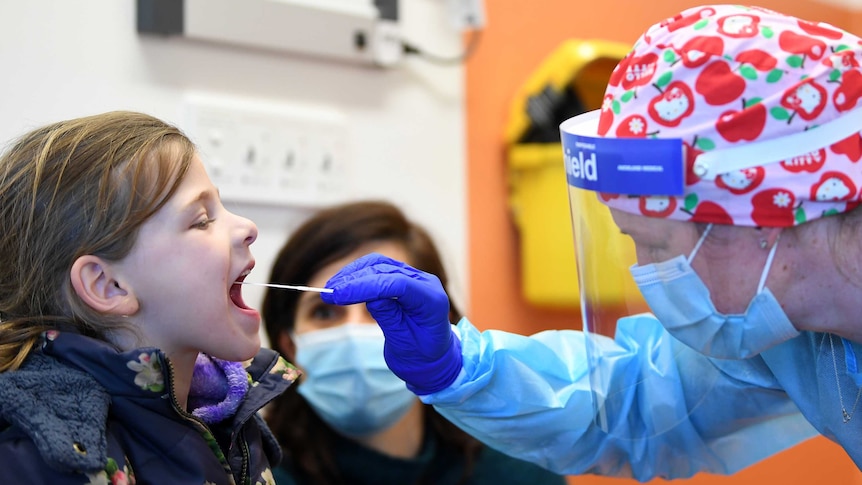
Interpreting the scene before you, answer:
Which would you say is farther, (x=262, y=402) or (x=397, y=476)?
(x=397, y=476)

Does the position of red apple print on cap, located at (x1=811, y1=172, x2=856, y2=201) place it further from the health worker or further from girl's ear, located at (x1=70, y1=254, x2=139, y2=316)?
girl's ear, located at (x1=70, y1=254, x2=139, y2=316)

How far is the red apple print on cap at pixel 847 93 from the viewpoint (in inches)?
42.3

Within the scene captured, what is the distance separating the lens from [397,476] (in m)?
1.88

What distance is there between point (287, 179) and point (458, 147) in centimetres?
48

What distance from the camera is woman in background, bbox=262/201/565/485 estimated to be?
176cm

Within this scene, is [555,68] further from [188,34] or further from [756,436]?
[756,436]

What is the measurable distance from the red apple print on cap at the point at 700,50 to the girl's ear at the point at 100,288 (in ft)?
2.21

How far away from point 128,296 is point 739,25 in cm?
75

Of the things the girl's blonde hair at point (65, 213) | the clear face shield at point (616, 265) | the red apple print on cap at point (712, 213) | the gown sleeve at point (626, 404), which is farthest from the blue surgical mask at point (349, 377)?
the red apple print on cap at point (712, 213)

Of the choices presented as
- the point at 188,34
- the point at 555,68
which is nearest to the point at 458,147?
the point at 555,68

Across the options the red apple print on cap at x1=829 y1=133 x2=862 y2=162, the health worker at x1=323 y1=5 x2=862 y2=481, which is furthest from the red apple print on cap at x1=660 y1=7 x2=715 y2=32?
the red apple print on cap at x1=829 y1=133 x2=862 y2=162

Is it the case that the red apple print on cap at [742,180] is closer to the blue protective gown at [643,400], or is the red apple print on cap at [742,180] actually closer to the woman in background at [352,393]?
the blue protective gown at [643,400]

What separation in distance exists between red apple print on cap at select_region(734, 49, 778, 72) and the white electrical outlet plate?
1.02 m

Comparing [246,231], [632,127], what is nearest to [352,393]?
[246,231]
